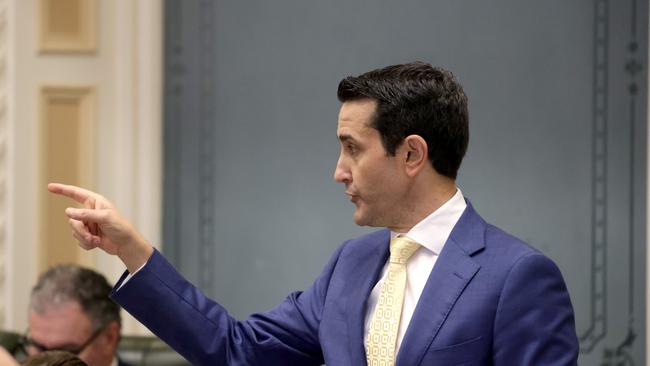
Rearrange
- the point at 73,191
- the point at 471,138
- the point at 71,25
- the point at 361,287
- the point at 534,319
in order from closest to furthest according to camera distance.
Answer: the point at 534,319 → the point at 73,191 → the point at 361,287 → the point at 471,138 → the point at 71,25

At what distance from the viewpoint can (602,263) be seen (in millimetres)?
4129

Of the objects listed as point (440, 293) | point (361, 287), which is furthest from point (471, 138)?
point (440, 293)

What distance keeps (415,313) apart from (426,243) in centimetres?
15

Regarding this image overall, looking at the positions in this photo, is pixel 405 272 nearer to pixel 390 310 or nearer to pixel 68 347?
pixel 390 310

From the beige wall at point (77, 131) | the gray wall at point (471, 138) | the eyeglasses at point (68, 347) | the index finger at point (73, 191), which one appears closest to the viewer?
the index finger at point (73, 191)

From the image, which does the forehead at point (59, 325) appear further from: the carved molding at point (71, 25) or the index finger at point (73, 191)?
the carved molding at point (71, 25)

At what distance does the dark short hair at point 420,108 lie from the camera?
2.08m

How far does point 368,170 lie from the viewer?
2.10 meters

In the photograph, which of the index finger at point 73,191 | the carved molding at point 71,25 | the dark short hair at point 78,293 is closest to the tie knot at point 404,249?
the index finger at point 73,191

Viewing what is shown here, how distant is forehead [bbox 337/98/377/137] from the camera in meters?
2.10

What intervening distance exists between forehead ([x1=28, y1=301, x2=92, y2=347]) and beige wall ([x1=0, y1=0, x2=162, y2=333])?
3.71ft

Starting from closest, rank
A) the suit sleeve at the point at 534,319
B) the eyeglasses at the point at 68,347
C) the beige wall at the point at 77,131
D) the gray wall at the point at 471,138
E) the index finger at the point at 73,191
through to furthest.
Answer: the suit sleeve at the point at 534,319 < the index finger at the point at 73,191 < the eyeglasses at the point at 68,347 < the gray wall at the point at 471,138 < the beige wall at the point at 77,131

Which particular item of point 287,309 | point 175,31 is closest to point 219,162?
point 175,31

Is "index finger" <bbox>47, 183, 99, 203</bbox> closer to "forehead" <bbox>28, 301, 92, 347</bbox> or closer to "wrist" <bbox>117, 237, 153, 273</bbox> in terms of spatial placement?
"wrist" <bbox>117, 237, 153, 273</bbox>
